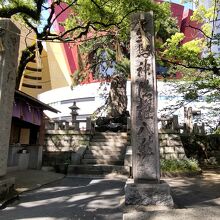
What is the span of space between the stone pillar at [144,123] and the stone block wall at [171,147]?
9.48 m

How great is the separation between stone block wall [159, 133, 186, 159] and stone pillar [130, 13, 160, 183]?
947cm

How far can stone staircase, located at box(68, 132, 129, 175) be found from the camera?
1298 cm

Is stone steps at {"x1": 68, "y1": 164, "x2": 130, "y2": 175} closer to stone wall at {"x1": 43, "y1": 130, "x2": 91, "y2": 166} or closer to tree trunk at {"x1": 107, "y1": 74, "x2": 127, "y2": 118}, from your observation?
stone wall at {"x1": 43, "y1": 130, "x2": 91, "y2": 166}

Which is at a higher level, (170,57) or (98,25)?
(98,25)

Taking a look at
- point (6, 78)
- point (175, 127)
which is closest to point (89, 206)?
point (6, 78)

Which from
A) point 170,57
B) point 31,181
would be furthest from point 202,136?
point 31,181

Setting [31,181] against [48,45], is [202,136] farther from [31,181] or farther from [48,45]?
[48,45]

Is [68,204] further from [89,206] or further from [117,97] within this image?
[117,97]

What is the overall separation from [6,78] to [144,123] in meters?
3.60

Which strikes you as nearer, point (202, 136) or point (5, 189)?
point (5, 189)

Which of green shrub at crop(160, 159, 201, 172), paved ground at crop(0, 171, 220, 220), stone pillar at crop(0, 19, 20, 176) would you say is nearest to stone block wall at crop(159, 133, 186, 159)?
green shrub at crop(160, 159, 201, 172)

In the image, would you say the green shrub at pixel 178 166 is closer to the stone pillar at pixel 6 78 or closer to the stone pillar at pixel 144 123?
the stone pillar at pixel 144 123

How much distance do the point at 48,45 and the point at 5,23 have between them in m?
56.9

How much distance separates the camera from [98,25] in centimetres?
1406
